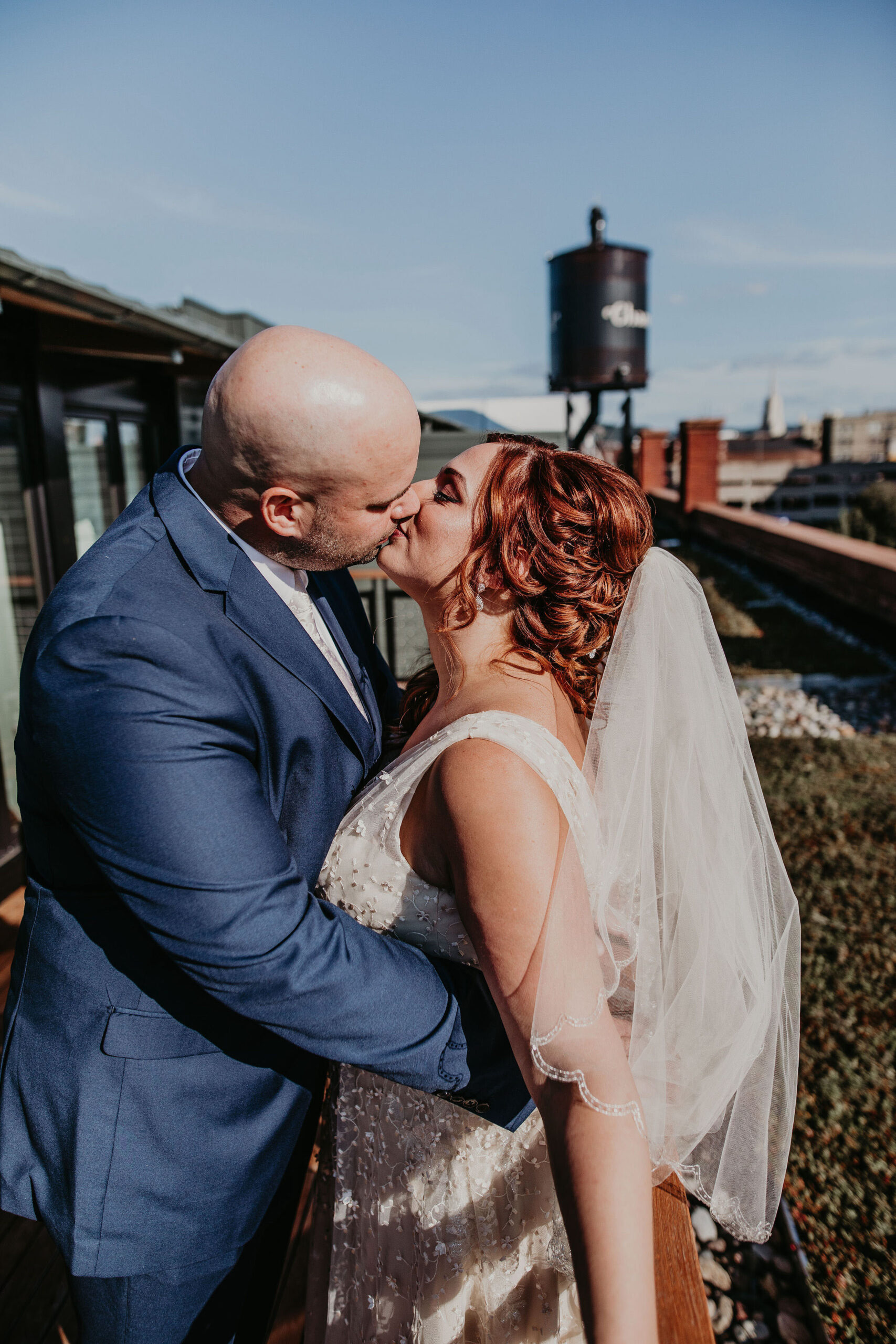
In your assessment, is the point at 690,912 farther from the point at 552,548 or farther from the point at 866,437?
the point at 866,437

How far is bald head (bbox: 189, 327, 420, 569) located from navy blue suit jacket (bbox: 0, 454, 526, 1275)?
0.10 meters

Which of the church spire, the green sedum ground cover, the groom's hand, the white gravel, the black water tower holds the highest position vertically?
the church spire

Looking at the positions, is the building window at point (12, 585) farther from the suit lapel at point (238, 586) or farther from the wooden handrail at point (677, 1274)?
the wooden handrail at point (677, 1274)

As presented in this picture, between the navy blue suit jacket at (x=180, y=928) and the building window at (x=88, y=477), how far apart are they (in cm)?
384

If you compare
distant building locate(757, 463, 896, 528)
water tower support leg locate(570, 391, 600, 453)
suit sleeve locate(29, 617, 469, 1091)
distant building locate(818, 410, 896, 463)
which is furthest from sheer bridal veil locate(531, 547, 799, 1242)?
distant building locate(818, 410, 896, 463)

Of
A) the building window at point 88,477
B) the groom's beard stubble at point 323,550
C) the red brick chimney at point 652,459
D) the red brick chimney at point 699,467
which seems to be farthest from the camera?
the red brick chimney at point 652,459

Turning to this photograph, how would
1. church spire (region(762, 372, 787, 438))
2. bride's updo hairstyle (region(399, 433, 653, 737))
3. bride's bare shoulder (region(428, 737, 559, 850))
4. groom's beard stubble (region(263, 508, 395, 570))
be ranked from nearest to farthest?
bride's bare shoulder (region(428, 737, 559, 850)) < groom's beard stubble (region(263, 508, 395, 570)) < bride's updo hairstyle (region(399, 433, 653, 737)) < church spire (region(762, 372, 787, 438))

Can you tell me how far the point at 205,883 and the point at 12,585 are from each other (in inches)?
150

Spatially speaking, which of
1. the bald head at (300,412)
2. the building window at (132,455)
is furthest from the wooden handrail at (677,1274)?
the building window at (132,455)

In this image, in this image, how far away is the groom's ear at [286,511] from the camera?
4.64 ft

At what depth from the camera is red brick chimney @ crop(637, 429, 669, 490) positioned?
19812 millimetres

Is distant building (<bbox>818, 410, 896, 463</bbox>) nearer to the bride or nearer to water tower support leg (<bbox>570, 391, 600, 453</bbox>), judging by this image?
water tower support leg (<bbox>570, 391, 600, 453</bbox>)

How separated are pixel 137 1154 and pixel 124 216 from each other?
22.0 meters

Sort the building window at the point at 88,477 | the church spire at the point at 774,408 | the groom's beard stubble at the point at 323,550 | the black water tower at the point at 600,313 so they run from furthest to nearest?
the church spire at the point at 774,408 → the black water tower at the point at 600,313 → the building window at the point at 88,477 → the groom's beard stubble at the point at 323,550
